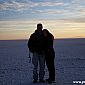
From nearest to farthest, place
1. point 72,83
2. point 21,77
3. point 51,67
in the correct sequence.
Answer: point 72,83, point 51,67, point 21,77

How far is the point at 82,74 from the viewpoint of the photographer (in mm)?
15422

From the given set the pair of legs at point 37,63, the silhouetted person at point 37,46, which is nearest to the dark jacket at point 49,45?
the silhouetted person at point 37,46

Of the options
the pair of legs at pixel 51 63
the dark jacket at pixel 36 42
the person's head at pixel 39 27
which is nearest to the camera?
the person's head at pixel 39 27

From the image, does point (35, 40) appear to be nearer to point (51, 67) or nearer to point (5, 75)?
point (51, 67)

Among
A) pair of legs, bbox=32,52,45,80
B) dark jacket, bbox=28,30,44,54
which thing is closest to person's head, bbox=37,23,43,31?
dark jacket, bbox=28,30,44,54

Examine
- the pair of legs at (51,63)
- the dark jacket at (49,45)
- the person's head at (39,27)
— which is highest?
the person's head at (39,27)

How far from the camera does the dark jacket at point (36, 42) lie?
1365 centimetres

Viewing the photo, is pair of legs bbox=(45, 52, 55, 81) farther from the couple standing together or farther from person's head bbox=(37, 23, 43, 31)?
person's head bbox=(37, 23, 43, 31)

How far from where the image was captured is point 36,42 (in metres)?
13.8

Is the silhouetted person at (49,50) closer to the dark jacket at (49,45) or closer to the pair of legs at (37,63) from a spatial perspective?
the dark jacket at (49,45)

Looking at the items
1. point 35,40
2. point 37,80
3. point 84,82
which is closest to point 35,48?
point 35,40

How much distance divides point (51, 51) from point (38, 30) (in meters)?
0.91

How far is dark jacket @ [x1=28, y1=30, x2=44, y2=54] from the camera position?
13.6 metres

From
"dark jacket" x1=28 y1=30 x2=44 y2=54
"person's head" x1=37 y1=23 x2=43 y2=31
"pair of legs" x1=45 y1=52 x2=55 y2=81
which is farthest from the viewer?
"pair of legs" x1=45 y1=52 x2=55 y2=81
